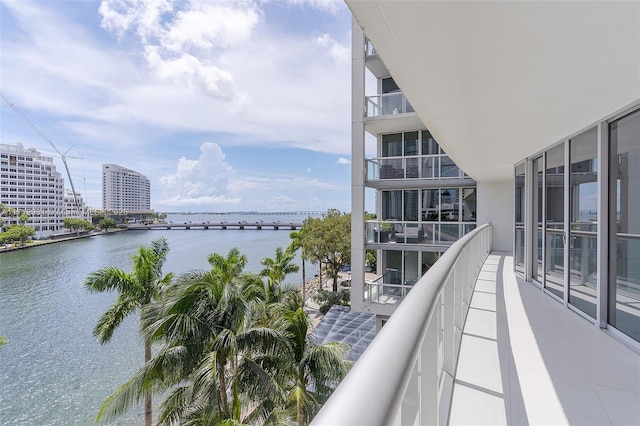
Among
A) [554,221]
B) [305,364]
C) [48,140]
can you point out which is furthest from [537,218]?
[48,140]

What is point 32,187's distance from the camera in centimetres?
7969

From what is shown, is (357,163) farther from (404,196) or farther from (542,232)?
(542,232)

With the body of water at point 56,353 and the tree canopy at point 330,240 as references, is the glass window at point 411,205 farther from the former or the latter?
the body of water at point 56,353

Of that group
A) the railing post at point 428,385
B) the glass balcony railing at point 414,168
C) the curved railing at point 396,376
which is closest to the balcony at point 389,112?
the glass balcony railing at point 414,168

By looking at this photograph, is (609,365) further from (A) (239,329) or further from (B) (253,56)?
(B) (253,56)

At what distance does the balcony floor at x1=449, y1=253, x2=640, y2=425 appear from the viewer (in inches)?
80.6

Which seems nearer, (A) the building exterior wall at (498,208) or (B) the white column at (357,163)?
(A) the building exterior wall at (498,208)

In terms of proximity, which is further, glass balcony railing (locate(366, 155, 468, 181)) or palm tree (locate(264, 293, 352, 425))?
glass balcony railing (locate(366, 155, 468, 181))

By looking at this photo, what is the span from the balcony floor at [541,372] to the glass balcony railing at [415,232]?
7228 millimetres

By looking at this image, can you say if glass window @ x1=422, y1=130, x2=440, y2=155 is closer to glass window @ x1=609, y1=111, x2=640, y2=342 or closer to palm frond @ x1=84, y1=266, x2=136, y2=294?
glass window @ x1=609, y1=111, x2=640, y2=342

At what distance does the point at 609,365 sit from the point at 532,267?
352cm

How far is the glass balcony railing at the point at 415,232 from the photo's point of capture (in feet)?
37.2

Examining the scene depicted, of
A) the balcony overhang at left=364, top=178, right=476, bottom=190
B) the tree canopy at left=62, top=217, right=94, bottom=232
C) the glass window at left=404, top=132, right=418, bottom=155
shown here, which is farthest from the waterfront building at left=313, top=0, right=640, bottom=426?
the tree canopy at left=62, top=217, right=94, bottom=232

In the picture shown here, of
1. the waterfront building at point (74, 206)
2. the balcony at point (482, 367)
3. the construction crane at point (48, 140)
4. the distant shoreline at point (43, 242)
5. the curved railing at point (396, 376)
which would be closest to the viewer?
the curved railing at point (396, 376)
